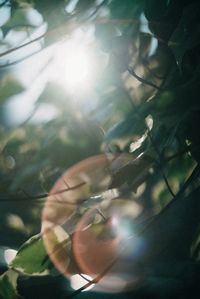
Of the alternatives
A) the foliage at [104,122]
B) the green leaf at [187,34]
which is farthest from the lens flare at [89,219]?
the green leaf at [187,34]

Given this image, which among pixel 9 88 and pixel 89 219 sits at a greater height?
pixel 9 88

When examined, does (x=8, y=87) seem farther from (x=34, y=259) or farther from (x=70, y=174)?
(x=34, y=259)

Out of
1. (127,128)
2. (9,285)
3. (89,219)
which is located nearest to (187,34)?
(127,128)

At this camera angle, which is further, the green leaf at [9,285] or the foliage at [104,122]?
the green leaf at [9,285]

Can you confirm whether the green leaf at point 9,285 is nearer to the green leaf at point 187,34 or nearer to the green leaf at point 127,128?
the green leaf at point 127,128

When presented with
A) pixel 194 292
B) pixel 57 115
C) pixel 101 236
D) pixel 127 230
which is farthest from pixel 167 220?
pixel 57 115

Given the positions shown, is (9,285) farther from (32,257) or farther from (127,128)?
(127,128)
